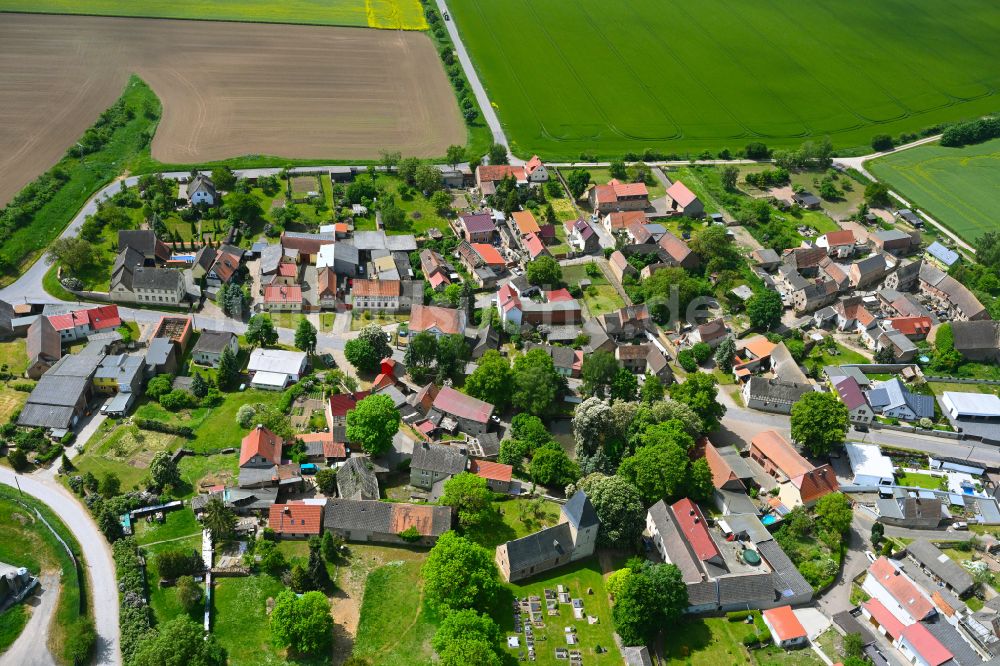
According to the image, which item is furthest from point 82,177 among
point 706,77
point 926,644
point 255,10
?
point 926,644

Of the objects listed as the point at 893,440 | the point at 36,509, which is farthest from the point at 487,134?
the point at 36,509

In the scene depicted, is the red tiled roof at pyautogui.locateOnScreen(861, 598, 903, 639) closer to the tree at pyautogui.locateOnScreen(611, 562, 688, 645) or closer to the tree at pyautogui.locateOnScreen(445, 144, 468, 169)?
the tree at pyautogui.locateOnScreen(611, 562, 688, 645)

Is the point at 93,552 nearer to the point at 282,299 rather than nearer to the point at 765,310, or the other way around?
the point at 282,299

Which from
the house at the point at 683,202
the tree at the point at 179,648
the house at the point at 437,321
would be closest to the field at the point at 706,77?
the house at the point at 683,202

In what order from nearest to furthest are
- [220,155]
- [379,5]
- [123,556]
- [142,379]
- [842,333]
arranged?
[123,556], [142,379], [842,333], [220,155], [379,5]

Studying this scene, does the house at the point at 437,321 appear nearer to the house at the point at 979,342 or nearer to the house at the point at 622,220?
the house at the point at 622,220

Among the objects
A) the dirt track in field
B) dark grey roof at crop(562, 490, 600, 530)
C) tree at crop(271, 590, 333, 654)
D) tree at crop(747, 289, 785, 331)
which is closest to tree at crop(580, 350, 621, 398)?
dark grey roof at crop(562, 490, 600, 530)

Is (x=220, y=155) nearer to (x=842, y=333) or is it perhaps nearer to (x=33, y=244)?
(x=33, y=244)
